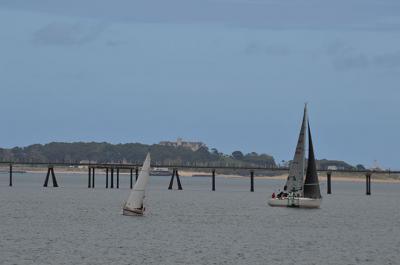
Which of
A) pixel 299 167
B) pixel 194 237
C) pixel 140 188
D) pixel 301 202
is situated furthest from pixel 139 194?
pixel 301 202

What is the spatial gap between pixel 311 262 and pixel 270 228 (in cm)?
3033

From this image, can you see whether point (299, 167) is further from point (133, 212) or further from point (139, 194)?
point (139, 194)

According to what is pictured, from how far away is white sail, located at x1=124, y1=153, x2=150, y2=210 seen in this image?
349 ft

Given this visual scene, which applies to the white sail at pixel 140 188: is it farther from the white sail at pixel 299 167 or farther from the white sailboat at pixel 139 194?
the white sail at pixel 299 167

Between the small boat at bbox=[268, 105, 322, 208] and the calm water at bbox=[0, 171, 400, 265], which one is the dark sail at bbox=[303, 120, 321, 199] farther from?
the calm water at bbox=[0, 171, 400, 265]

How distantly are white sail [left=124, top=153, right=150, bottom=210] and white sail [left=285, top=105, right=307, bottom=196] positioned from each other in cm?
2624

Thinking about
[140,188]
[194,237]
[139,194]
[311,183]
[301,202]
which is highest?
[311,183]

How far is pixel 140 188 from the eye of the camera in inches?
4210

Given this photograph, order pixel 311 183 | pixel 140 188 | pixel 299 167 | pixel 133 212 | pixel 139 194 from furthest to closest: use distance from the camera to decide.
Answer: pixel 311 183
pixel 299 167
pixel 133 212
pixel 139 194
pixel 140 188

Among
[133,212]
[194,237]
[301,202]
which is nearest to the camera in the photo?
[194,237]

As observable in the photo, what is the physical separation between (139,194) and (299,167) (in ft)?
91.9

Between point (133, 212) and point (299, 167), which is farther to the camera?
point (299, 167)

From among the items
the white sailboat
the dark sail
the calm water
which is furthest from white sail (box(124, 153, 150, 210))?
the dark sail

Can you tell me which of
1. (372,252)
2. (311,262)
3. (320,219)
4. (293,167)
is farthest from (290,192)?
(311,262)
